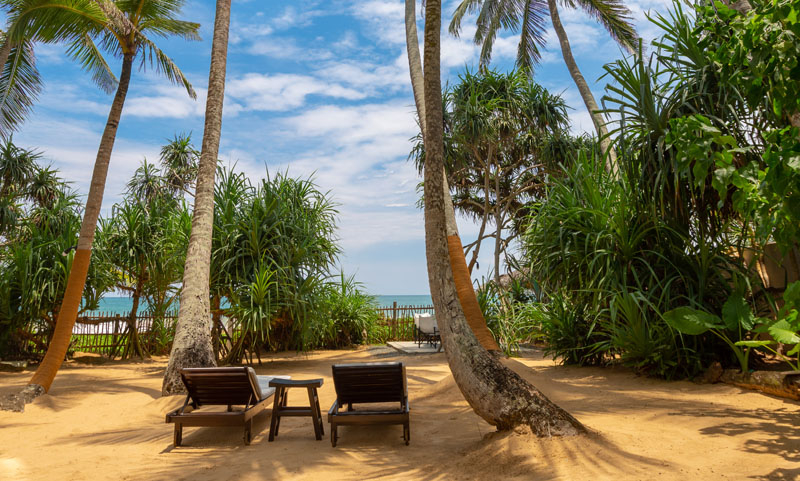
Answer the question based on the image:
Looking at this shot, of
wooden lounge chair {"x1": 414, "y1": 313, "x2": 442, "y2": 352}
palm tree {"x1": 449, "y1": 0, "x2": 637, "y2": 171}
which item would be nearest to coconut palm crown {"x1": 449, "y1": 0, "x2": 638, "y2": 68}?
palm tree {"x1": 449, "y1": 0, "x2": 637, "y2": 171}

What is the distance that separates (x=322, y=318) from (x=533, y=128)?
27.0ft

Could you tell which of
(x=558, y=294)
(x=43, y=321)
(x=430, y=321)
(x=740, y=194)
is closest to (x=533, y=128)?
(x=430, y=321)

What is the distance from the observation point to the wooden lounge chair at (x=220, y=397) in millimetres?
4242

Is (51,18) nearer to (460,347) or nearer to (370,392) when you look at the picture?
(370,392)

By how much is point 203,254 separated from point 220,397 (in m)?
2.77

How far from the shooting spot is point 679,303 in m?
5.86

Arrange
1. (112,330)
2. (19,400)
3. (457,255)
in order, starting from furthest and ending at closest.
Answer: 1. (112,330)
2. (457,255)
3. (19,400)

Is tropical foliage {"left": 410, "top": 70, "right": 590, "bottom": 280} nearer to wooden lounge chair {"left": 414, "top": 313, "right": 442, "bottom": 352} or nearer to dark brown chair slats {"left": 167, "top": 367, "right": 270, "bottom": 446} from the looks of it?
wooden lounge chair {"left": 414, "top": 313, "right": 442, "bottom": 352}

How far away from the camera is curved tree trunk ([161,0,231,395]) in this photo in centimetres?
634

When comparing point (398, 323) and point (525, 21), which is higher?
point (525, 21)

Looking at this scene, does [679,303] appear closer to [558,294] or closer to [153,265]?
[558,294]

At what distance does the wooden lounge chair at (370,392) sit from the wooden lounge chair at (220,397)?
0.76 m

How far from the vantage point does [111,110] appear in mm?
7535

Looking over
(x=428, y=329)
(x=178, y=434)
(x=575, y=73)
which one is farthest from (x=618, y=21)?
(x=178, y=434)
